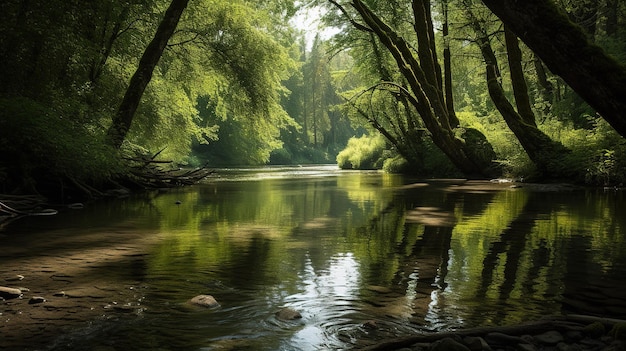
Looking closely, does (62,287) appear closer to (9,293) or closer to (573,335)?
(9,293)

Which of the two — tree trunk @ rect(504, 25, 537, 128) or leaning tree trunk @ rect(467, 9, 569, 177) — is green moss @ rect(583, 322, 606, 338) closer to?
leaning tree trunk @ rect(467, 9, 569, 177)

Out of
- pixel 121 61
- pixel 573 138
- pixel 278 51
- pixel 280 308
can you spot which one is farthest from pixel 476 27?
pixel 280 308

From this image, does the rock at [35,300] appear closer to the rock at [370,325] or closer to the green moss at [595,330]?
the rock at [370,325]

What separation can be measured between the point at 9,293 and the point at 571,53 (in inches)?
227

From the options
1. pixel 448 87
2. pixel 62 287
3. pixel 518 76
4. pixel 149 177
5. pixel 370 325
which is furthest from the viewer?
pixel 448 87

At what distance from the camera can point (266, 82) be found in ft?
80.0

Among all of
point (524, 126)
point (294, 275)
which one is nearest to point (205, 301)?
point (294, 275)

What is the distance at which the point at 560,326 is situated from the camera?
12.9 feet

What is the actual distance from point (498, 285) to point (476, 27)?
66.9 ft

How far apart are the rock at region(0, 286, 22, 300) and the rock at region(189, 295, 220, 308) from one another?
1.70 m

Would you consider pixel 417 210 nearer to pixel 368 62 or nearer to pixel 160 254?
pixel 160 254

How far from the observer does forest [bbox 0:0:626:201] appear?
12.1 meters

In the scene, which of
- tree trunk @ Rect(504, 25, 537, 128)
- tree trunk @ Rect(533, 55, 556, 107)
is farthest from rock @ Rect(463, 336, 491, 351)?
tree trunk @ Rect(533, 55, 556, 107)

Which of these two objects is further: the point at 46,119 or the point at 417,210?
the point at 417,210
